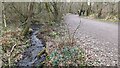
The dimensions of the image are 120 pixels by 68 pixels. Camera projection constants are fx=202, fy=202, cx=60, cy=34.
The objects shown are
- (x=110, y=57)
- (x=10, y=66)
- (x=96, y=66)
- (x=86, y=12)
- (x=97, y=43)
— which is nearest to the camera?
(x=96, y=66)

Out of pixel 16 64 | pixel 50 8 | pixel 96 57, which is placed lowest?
pixel 16 64

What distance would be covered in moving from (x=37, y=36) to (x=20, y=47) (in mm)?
3528

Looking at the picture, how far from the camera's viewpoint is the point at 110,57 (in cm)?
916

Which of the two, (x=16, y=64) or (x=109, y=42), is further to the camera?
(x=109, y=42)

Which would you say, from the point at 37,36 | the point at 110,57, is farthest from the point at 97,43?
the point at 37,36

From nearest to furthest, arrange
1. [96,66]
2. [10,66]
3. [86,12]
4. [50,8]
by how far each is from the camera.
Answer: [96,66] < [10,66] < [50,8] < [86,12]

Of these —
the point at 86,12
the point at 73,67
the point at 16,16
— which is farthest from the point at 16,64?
the point at 86,12

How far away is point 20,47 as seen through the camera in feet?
44.3

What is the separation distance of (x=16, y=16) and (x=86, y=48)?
35.1 ft

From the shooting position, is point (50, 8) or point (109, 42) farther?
point (50, 8)

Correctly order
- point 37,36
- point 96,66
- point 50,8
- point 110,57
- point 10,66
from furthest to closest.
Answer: point 50,8
point 37,36
point 10,66
point 110,57
point 96,66

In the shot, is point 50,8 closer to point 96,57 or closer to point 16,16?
point 16,16

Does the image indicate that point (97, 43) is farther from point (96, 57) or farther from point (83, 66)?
point (83, 66)

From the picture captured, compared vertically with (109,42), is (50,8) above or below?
above
